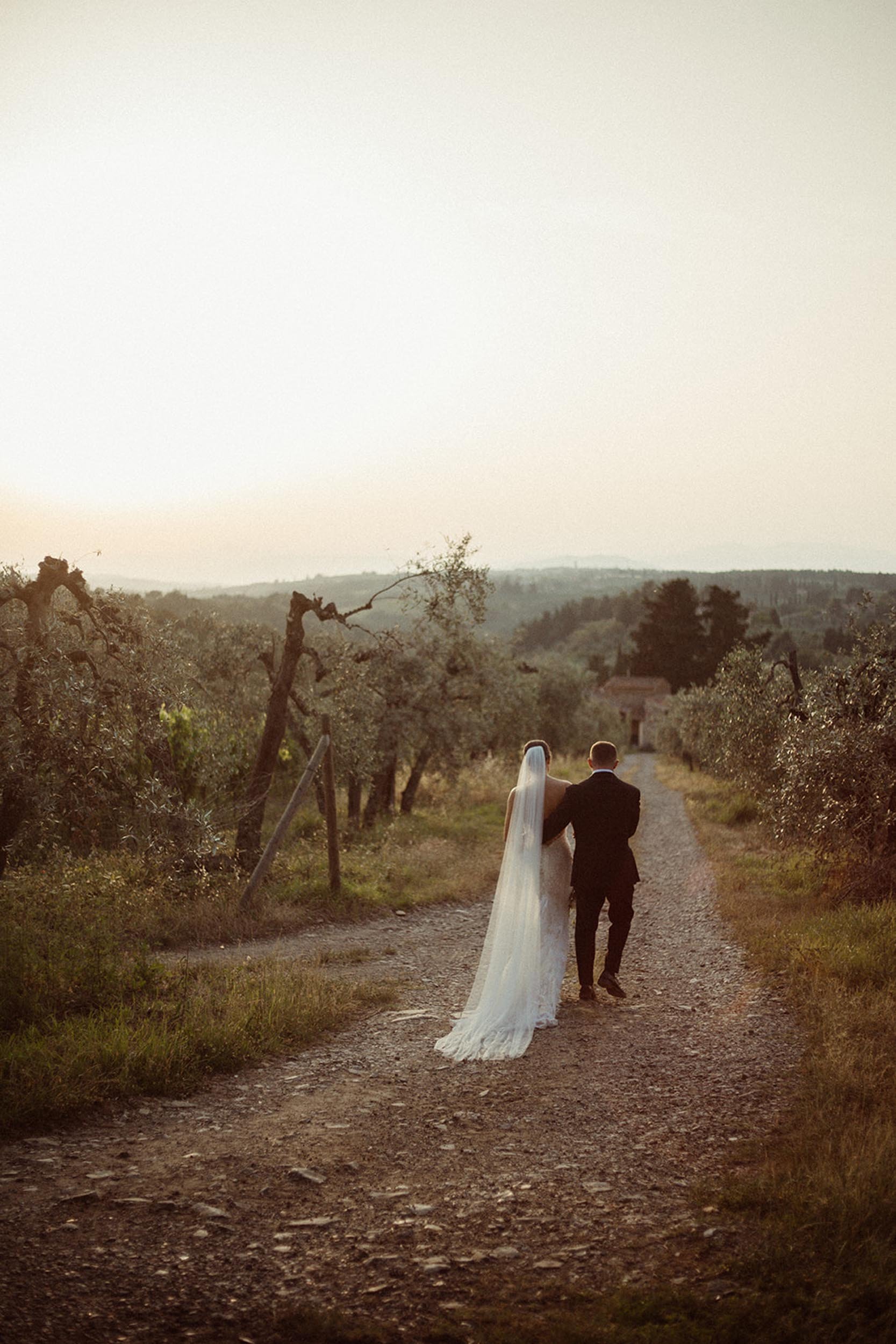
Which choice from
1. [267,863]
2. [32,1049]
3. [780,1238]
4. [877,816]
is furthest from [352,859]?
[780,1238]

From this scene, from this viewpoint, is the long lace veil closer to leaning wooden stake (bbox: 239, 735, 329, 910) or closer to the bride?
the bride

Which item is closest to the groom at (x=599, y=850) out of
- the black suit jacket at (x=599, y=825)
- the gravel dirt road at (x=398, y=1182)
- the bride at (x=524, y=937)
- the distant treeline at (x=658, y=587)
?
the black suit jacket at (x=599, y=825)

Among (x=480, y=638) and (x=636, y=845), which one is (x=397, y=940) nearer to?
(x=636, y=845)

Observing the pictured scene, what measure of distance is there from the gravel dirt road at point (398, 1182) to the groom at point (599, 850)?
26.0 inches

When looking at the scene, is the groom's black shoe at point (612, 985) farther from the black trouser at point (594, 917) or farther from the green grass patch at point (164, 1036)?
the green grass patch at point (164, 1036)

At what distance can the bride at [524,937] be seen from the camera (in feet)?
26.2

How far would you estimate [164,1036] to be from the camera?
7.07m

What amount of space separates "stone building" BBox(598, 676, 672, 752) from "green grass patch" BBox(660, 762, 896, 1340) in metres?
84.2

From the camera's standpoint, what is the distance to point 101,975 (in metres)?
8.28

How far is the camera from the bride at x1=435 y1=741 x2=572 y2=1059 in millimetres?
8000

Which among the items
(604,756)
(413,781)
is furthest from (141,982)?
(413,781)

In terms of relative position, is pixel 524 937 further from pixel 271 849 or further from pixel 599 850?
pixel 271 849

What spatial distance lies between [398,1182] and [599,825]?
14.3ft

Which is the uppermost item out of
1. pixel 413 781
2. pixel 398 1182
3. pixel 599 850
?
pixel 599 850
